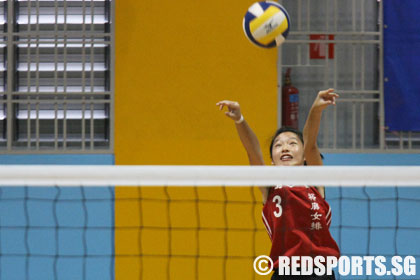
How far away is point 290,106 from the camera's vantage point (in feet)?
18.6

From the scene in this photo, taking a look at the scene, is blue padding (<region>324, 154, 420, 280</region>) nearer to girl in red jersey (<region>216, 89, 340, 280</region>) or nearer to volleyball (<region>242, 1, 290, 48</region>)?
volleyball (<region>242, 1, 290, 48</region>)

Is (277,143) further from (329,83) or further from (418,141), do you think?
(418,141)

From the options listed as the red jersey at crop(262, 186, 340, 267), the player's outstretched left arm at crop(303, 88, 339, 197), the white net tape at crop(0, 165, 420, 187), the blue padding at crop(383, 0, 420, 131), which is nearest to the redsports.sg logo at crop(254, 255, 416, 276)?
the blue padding at crop(383, 0, 420, 131)

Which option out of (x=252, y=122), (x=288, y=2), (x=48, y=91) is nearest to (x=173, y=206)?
(x=252, y=122)

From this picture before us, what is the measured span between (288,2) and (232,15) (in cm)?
58

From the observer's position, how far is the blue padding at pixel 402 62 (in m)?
5.61

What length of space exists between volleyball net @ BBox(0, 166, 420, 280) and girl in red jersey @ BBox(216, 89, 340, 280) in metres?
2.18

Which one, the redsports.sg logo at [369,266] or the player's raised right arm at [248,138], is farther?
the redsports.sg logo at [369,266]

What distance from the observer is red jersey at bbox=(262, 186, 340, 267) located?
3.24 m

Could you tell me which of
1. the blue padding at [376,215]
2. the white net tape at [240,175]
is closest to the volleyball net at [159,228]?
the blue padding at [376,215]

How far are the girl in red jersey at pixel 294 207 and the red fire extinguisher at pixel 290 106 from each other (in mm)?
2096

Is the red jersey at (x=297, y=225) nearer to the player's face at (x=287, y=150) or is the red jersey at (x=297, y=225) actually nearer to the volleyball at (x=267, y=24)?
the player's face at (x=287, y=150)

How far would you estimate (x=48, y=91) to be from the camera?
581 cm

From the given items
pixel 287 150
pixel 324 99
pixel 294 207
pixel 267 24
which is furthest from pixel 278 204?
pixel 267 24
